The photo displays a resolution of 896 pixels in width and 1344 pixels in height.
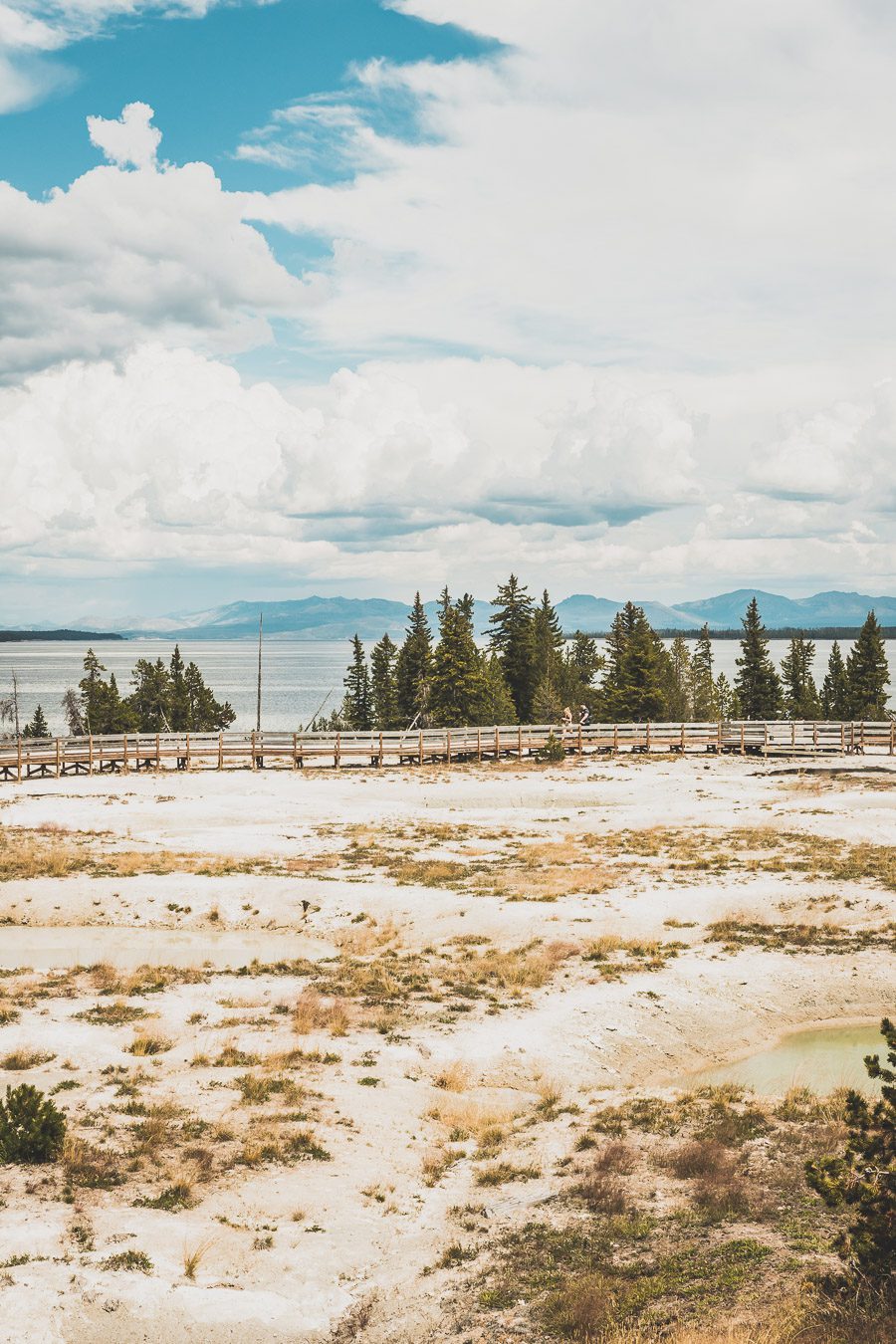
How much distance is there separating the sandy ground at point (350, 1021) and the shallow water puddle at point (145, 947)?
0.30ft

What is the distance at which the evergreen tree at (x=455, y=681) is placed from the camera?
2534 inches

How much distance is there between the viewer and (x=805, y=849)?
28.3m

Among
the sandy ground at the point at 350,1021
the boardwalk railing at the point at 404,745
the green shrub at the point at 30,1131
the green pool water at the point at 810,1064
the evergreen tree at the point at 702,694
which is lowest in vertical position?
the green pool water at the point at 810,1064

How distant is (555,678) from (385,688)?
17.4 metres

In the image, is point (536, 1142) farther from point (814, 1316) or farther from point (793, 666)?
point (793, 666)

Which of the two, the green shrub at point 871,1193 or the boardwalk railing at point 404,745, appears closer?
the green shrub at point 871,1193

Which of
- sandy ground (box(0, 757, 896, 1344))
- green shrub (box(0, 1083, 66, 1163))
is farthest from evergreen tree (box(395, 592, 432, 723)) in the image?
green shrub (box(0, 1083, 66, 1163))

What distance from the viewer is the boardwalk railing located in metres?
46.7

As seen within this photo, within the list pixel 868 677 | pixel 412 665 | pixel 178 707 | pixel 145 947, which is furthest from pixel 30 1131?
pixel 868 677

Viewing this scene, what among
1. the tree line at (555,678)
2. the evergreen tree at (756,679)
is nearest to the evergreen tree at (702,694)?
the tree line at (555,678)

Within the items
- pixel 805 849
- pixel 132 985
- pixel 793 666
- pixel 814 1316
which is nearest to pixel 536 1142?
pixel 814 1316

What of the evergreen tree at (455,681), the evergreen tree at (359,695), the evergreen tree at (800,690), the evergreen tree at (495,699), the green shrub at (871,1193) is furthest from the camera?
the evergreen tree at (800,690)

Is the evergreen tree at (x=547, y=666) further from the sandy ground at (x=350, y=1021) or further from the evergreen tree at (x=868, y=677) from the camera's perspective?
the sandy ground at (x=350, y=1021)

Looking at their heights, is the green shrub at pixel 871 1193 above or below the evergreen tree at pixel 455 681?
below
